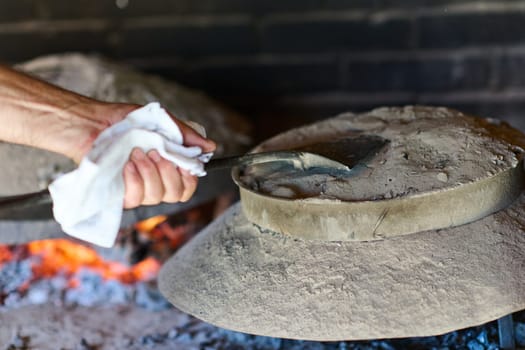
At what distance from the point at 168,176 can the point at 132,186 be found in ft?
0.18

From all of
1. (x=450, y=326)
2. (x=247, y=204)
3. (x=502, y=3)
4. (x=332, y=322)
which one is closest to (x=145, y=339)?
(x=247, y=204)

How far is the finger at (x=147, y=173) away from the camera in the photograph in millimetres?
1124

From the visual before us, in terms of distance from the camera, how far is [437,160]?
1265 mm

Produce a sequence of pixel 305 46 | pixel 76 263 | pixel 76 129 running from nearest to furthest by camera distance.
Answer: pixel 76 129 < pixel 76 263 < pixel 305 46

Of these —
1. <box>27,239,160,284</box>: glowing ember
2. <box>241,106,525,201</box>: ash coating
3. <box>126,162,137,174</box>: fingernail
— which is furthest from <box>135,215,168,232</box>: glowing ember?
<box>126,162,137,174</box>: fingernail

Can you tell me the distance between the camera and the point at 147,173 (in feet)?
3.69

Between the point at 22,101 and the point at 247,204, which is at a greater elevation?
the point at 22,101

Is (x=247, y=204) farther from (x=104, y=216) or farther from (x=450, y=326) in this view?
(x=450, y=326)

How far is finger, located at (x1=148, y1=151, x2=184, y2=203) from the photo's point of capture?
113cm

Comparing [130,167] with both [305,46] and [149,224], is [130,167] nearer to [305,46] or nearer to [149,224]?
[149,224]

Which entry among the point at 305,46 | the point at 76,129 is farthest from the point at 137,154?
the point at 305,46

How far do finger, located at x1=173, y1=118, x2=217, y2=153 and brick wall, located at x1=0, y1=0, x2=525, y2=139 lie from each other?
1.25 metres

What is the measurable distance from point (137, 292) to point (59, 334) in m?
0.20

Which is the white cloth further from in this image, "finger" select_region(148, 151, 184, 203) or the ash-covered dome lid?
the ash-covered dome lid
